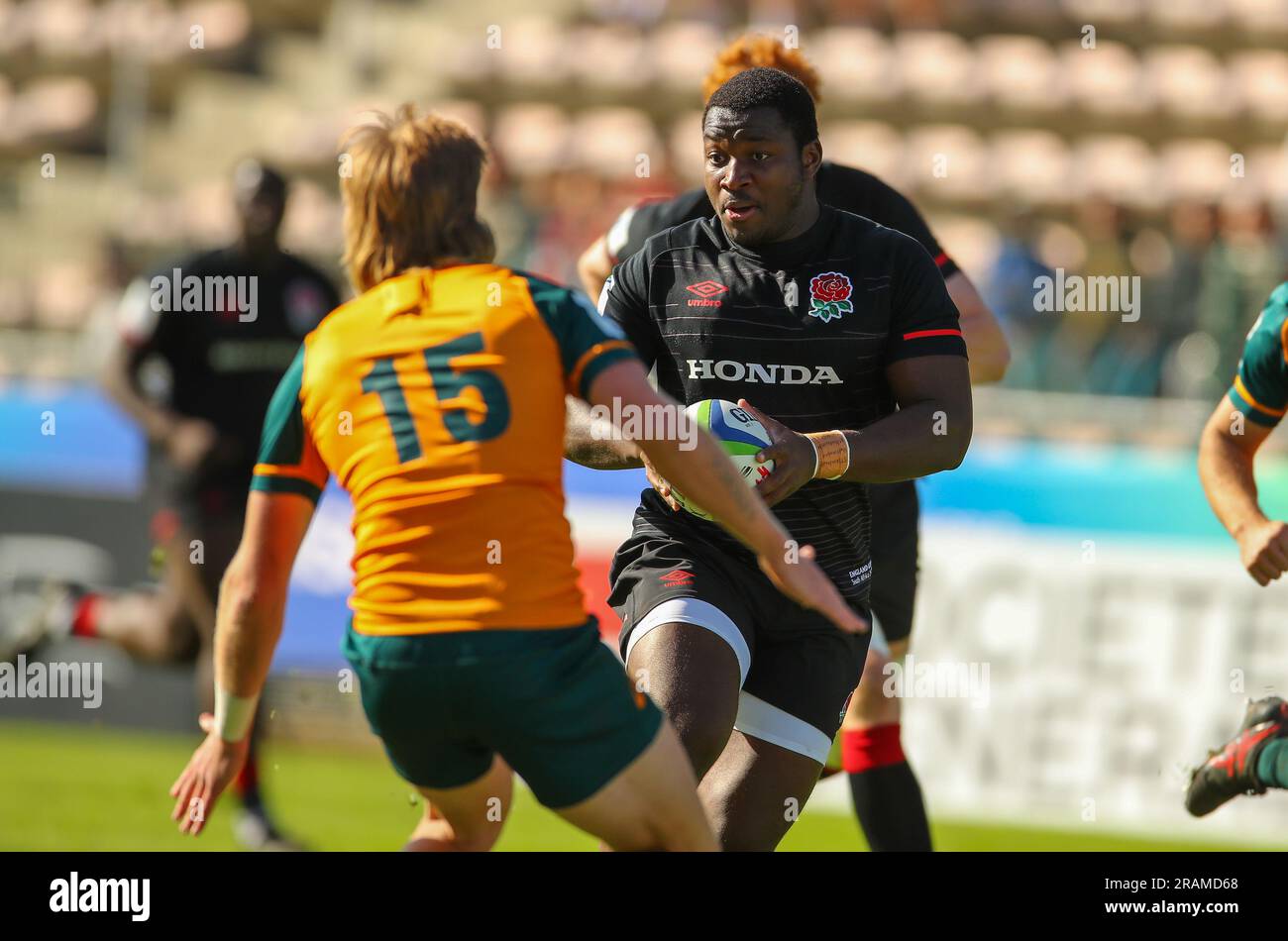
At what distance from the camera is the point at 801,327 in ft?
15.9

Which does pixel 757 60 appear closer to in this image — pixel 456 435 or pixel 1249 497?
pixel 1249 497

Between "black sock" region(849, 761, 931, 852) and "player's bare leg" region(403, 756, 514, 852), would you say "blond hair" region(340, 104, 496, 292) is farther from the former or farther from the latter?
"black sock" region(849, 761, 931, 852)

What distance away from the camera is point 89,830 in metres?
7.91

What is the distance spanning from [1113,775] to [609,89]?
9.29 meters

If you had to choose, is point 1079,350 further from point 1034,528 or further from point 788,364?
point 788,364

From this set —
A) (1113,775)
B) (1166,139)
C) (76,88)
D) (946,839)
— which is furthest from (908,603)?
(76,88)

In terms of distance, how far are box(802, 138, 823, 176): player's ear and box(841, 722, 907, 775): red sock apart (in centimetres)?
216

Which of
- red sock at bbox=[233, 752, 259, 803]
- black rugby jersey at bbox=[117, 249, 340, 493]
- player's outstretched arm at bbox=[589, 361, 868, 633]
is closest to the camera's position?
player's outstretched arm at bbox=[589, 361, 868, 633]

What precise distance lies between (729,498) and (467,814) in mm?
1036

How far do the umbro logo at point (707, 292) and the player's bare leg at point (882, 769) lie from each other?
1683 millimetres

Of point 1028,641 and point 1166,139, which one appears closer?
point 1028,641

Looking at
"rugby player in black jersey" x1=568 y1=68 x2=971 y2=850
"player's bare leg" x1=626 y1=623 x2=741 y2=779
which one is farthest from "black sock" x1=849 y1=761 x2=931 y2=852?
"player's bare leg" x1=626 y1=623 x2=741 y2=779

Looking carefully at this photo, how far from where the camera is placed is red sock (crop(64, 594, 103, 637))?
9.15m

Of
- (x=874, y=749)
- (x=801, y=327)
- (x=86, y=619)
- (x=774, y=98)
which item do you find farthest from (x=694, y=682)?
(x=86, y=619)
